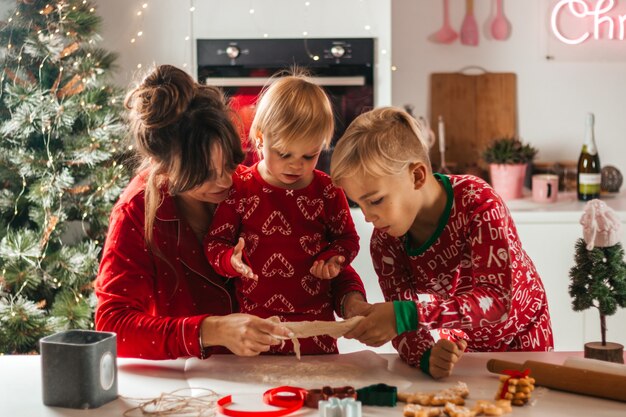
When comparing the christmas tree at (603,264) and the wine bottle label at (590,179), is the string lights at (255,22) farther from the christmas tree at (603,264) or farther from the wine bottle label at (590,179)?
the christmas tree at (603,264)

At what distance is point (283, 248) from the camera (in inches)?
73.5

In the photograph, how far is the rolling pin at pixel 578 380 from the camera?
54.3 inches

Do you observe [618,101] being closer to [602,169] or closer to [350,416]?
[602,169]

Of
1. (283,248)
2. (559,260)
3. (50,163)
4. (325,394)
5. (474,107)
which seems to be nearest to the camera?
(325,394)

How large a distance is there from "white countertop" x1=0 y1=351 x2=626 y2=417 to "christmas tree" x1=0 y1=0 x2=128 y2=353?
1648mm

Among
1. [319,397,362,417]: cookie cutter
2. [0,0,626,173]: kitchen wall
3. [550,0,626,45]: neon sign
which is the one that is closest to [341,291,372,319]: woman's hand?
[319,397,362,417]: cookie cutter

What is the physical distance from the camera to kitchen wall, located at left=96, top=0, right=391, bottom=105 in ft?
11.7

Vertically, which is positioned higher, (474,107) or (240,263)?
(474,107)

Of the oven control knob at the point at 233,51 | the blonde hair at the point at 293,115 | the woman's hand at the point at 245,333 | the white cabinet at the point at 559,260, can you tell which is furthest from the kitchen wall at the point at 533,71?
the woman's hand at the point at 245,333

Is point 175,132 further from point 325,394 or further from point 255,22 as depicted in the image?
point 255,22

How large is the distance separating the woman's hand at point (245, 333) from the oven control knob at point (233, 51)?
2.16m

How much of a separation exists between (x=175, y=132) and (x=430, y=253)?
1.96 ft

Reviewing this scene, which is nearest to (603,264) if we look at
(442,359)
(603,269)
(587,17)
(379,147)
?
(603,269)

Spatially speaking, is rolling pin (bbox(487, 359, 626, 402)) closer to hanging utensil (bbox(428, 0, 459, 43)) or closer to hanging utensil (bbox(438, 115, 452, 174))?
hanging utensil (bbox(438, 115, 452, 174))
